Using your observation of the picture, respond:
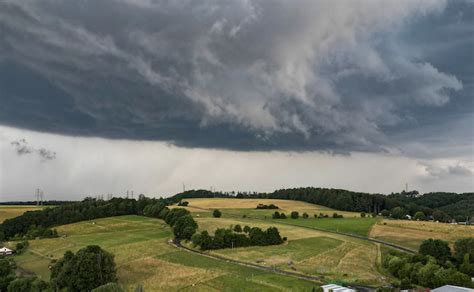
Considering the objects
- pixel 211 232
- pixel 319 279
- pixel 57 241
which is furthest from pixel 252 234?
pixel 57 241

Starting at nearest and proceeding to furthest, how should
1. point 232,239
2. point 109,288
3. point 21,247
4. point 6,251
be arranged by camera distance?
point 109,288 < point 232,239 < point 6,251 < point 21,247

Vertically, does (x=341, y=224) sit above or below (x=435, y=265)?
above

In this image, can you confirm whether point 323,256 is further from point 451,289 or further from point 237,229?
point 451,289

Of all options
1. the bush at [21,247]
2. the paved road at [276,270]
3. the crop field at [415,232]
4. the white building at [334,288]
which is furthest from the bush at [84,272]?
the crop field at [415,232]

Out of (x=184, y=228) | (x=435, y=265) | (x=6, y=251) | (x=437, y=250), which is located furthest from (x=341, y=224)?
(x=6, y=251)

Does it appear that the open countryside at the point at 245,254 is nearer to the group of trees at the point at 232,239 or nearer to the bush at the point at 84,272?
the group of trees at the point at 232,239

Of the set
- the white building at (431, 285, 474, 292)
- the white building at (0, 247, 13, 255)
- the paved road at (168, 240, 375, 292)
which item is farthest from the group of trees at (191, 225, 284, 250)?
the white building at (0, 247, 13, 255)
